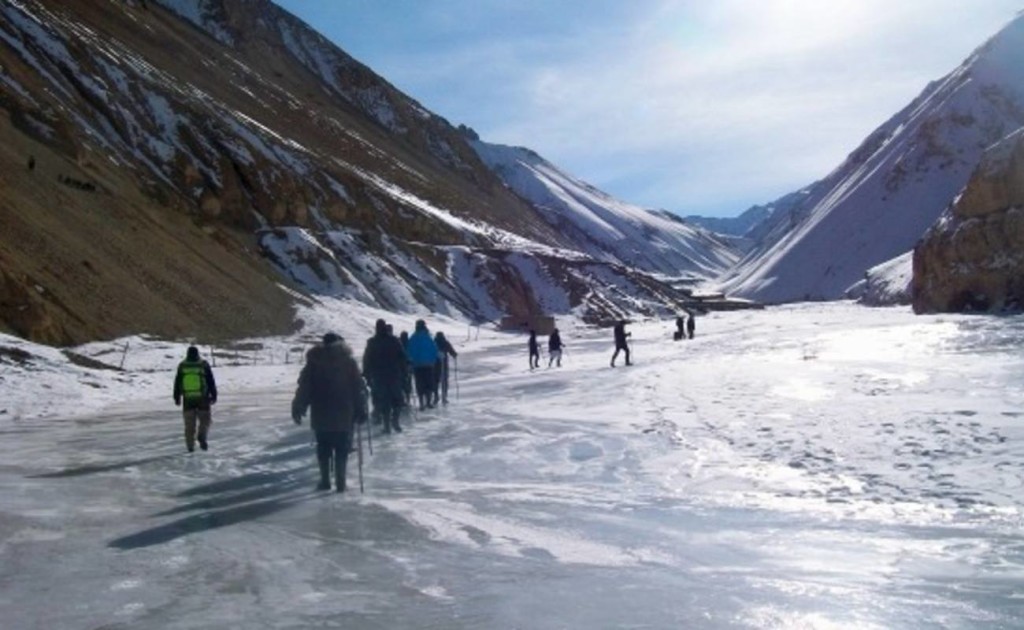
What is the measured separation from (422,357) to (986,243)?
41.0 meters

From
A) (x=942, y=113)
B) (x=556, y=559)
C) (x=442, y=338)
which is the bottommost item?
(x=556, y=559)

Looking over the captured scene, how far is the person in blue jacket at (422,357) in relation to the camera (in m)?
19.5

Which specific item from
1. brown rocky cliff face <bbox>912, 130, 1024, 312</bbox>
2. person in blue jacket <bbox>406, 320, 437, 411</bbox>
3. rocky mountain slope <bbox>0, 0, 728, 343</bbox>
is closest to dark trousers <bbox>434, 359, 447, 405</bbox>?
person in blue jacket <bbox>406, 320, 437, 411</bbox>

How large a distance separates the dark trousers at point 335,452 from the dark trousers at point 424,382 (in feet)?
27.9

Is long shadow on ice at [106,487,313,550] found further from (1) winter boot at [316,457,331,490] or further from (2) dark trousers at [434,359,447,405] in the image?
(2) dark trousers at [434,359,447,405]

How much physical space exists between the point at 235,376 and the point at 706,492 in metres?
22.8

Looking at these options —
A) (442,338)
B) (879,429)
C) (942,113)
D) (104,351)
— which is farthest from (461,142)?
(879,429)

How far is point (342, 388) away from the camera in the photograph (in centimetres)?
1108

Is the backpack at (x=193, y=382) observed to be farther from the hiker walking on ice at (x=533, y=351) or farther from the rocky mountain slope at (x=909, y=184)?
the rocky mountain slope at (x=909, y=184)

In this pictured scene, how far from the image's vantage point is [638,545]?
8453mm

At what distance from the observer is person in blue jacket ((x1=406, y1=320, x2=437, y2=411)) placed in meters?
19.5

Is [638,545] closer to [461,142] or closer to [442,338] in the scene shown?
[442,338]

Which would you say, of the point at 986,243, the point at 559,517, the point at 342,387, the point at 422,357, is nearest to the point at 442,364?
the point at 422,357

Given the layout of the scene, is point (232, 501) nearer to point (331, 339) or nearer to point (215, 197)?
point (331, 339)
